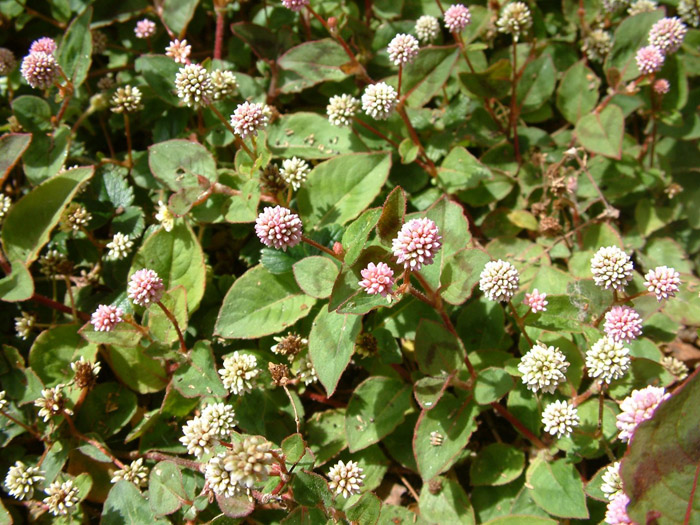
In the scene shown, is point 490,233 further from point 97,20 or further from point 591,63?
point 97,20

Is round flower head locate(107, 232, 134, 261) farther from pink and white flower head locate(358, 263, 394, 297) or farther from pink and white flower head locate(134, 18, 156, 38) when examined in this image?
pink and white flower head locate(358, 263, 394, 297)

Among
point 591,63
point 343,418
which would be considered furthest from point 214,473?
point 591,63

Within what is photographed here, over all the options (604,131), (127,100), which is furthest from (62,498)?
(604,131)

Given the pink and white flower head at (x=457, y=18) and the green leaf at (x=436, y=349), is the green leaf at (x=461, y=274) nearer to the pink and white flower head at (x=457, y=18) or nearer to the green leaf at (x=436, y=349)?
the green leaf at (x=436, y=349)

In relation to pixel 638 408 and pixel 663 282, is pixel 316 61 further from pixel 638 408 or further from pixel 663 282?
pixel 638 408

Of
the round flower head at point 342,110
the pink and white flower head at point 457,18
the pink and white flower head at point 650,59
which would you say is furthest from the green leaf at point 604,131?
the round flower head at point 342,110

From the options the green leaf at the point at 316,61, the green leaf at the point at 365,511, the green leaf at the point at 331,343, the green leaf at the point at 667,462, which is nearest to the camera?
the green leaf at the point at 667,462

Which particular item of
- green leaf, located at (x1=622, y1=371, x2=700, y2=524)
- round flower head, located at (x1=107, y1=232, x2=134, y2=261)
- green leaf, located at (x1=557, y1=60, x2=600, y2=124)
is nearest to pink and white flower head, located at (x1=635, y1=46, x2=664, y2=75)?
green leaf, located at (x1=557, y1=60, x2=600, y2=124)
